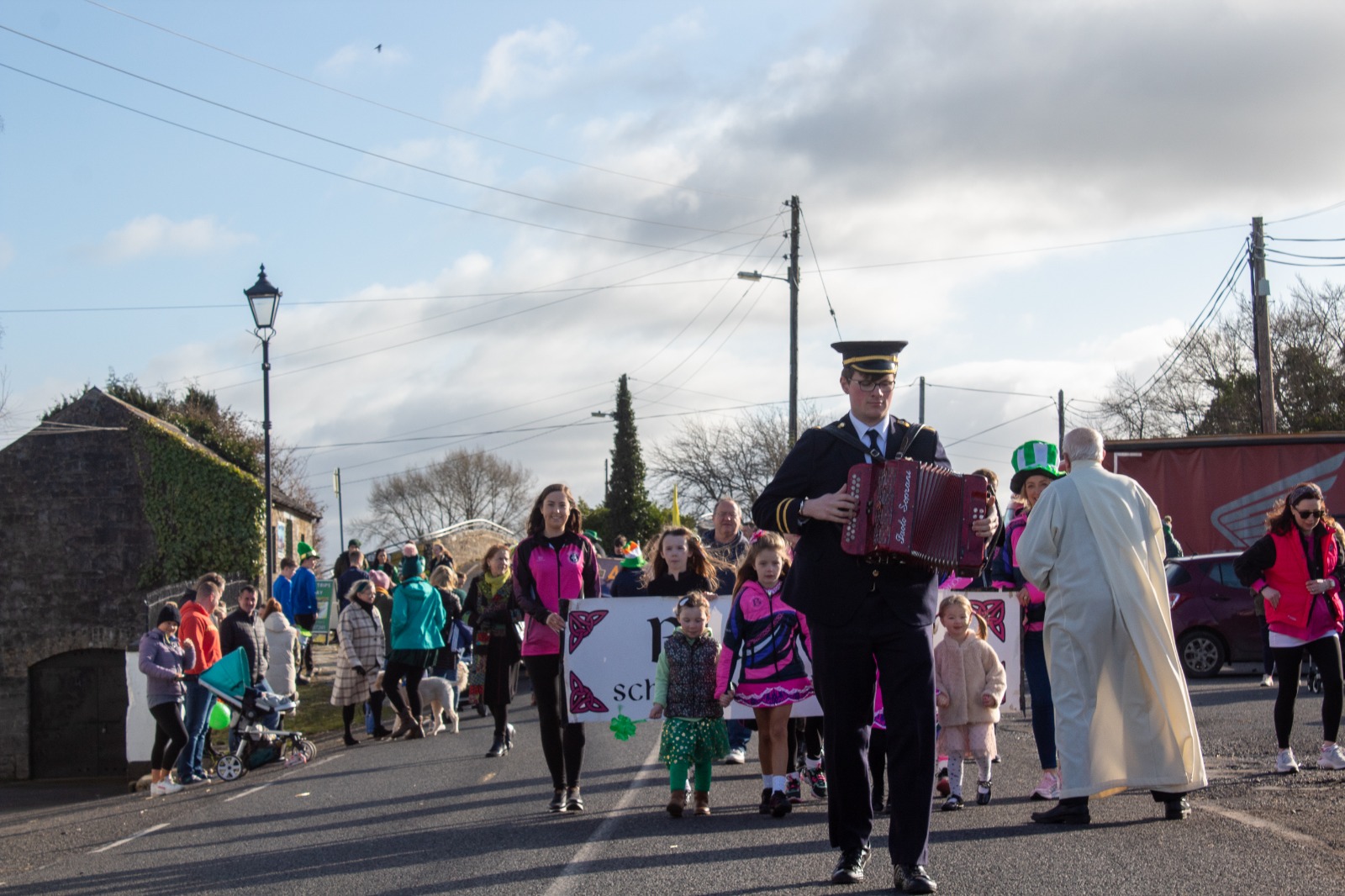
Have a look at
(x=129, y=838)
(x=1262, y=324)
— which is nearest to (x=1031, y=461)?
(x=129, y=838)

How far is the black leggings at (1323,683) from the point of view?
9.10 m

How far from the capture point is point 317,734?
16.9 meters

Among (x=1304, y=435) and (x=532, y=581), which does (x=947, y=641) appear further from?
(x=1304, y=435)

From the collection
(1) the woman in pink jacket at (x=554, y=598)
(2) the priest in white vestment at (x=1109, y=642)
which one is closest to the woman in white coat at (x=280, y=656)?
(1) the woman in pink jacket at (x=554, y=598)

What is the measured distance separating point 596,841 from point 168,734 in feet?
22.6

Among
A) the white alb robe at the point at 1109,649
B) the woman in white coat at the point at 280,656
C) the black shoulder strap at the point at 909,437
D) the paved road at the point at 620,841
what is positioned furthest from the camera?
the woman in white coat at the point at 280,656

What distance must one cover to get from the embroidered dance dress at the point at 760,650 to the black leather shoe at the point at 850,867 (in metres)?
2.61

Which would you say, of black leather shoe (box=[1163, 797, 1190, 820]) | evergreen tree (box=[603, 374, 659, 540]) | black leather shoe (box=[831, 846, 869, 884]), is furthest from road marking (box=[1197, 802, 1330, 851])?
evergreen tree (box=[603, 374, 659, 540])

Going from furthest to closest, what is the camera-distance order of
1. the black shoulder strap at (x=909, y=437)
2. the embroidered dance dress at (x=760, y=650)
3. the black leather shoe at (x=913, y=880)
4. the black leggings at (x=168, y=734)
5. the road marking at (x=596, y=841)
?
the black leggings at (x=168, y=734) → the embroidered dance dress at (x=760, y=650) → the road marking at (x=596, y=841) → the black shoulder strap at (x=909, y=437) → the black leather shoe at (x=913, y=880)

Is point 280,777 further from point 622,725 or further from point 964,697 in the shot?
point 964,697

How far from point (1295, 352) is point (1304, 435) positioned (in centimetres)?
2531

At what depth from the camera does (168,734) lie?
12.9m

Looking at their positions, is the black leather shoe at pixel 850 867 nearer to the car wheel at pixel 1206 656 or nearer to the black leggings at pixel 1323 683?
the black leggings at pixel 1323 683

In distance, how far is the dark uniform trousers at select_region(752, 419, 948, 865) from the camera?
5.62 metres
